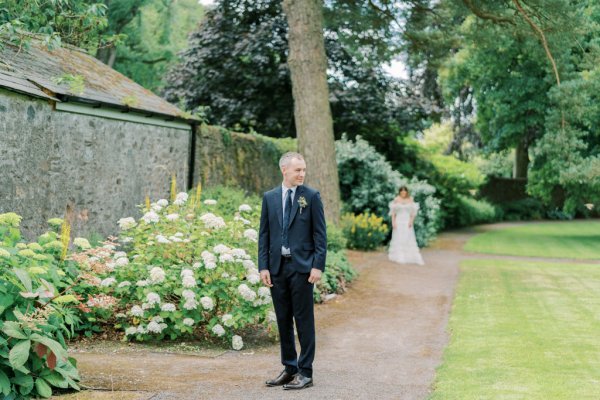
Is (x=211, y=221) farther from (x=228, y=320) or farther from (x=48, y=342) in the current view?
(x=48, y=342)

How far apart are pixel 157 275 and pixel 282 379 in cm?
217

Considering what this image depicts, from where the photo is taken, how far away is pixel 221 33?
2591 centimetres

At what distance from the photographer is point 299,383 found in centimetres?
641

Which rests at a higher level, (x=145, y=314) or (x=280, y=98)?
(x=280, y=98)

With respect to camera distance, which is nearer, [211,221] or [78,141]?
[211,221]

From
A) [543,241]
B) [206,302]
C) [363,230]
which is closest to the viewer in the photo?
[206,302]

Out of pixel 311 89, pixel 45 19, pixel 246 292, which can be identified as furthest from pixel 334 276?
pixel 45 19

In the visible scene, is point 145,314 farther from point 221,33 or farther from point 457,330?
point 221,33

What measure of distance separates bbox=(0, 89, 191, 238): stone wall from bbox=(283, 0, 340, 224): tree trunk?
274cm

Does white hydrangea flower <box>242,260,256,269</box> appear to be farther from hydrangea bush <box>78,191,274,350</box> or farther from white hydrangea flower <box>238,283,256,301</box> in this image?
white hydrangea flower <box>238,283,256,301</box>

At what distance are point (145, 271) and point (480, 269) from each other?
10.3m

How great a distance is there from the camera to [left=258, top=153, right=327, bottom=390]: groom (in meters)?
6.45

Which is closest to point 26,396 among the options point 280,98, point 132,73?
point 280,98

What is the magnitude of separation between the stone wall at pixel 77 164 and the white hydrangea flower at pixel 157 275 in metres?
2.27
